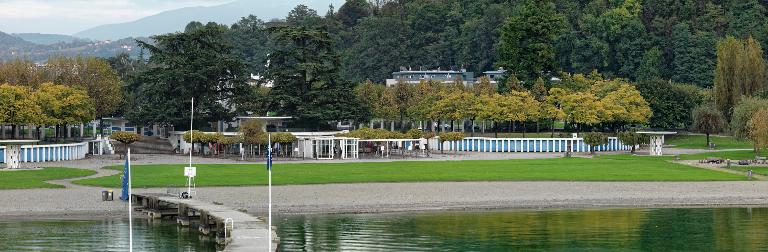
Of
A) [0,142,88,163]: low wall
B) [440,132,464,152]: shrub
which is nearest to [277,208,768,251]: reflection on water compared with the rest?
[0,142,88,163]: low wall

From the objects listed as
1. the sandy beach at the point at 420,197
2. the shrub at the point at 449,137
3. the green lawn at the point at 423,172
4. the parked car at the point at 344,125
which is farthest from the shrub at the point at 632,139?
the sandy beach at the point at 420,197

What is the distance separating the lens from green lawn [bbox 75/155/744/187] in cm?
7975

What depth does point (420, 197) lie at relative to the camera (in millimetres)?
70500

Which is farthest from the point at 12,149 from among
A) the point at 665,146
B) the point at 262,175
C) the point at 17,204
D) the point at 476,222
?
the point at 665,146

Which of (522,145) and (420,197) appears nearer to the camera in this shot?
(420,197)

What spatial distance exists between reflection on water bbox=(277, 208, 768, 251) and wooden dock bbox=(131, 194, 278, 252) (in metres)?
1.66

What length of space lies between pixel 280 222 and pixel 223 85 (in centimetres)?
7829

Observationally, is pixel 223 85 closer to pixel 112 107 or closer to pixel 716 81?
pixel 112 107

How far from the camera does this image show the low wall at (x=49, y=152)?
10119cm

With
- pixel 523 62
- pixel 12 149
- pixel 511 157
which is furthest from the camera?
pixel 523 62

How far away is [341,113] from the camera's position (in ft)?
440

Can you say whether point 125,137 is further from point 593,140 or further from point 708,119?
point 708,119

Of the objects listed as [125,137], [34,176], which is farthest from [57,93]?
[34,176]

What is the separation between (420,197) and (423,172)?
60.6 feet
